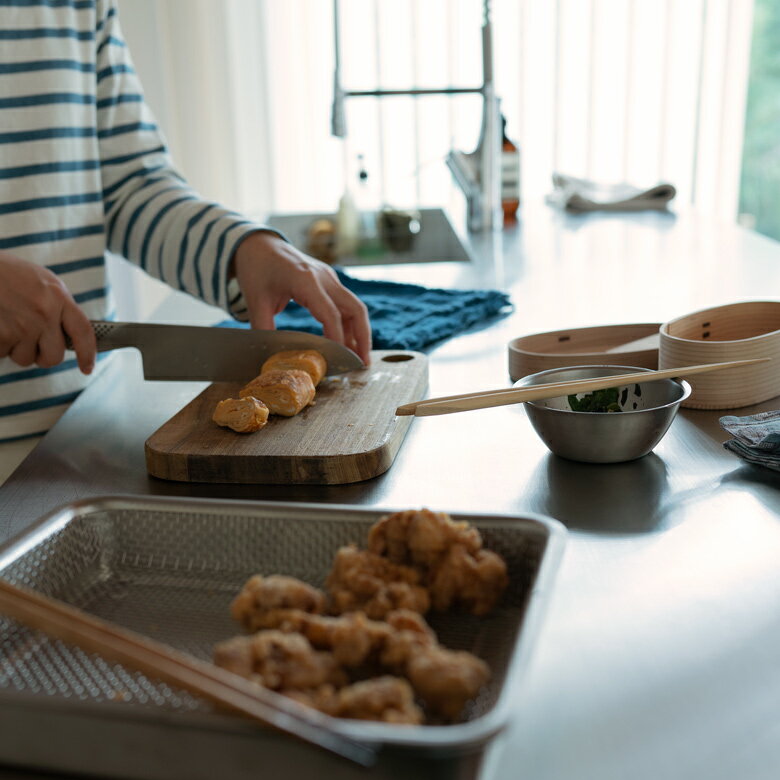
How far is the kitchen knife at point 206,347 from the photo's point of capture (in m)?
1.12

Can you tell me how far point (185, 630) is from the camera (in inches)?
25.0

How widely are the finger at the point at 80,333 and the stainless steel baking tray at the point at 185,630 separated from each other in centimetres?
41

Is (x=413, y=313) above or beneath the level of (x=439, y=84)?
beneath

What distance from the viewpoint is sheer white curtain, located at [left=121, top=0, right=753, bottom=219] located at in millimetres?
3887

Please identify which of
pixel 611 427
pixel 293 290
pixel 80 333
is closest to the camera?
pixel 611 427

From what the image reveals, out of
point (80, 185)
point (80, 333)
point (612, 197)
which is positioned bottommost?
point (612, 197)

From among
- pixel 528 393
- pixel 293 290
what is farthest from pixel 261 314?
pixel 528 393

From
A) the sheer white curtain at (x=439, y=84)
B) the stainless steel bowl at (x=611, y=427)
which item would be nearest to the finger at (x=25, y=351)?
the stainless steel bowl at (x=611, y=427)

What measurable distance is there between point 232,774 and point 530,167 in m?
3.92

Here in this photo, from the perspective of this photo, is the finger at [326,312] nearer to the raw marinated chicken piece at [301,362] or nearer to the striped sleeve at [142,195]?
the raw marinated chicken piece at [301,362]

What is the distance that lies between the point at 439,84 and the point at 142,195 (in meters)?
2.75

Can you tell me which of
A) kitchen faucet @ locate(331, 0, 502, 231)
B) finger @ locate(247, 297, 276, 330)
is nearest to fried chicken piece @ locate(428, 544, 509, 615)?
finger @ locate(247, 297, 276, 330)

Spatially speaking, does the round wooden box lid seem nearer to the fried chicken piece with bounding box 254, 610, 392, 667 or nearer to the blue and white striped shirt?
the blue and white striped shirt

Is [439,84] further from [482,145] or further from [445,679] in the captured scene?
[445,679]
